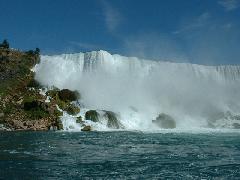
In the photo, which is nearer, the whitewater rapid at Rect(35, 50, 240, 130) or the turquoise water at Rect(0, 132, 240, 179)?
the turquoise water at Rect(0, 132, 240, 179)

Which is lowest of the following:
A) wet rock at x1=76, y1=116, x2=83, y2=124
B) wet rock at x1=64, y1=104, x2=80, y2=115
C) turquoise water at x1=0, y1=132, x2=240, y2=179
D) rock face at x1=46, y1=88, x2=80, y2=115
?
turquoise water at x1=0, y1=132, x2=240, y2=179

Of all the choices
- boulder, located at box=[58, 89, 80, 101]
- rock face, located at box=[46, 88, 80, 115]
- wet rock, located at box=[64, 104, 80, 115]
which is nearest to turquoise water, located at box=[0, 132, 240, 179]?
wet rock, located at box=[64, 104, 80, 115]

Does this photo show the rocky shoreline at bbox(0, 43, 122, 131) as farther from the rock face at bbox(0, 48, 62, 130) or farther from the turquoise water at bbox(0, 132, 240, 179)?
the turquoise water at bbox(0, 132, 240, 179)

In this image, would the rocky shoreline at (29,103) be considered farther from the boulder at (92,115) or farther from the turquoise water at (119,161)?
the turquoise water at (119,161)

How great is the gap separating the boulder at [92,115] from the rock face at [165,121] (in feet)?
32.4

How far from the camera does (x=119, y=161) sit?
2847 cm

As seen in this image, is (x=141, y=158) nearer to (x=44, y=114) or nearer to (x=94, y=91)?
(x=44, y=114)

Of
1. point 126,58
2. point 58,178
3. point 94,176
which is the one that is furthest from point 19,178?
point 126,58

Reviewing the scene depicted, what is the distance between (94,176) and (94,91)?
5752 cm

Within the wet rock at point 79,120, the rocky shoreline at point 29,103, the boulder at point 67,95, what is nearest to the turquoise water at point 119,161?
the rocky shoreline at point 29,103

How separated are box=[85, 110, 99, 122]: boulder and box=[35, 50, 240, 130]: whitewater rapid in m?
1.39

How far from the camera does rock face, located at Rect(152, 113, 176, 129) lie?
7169cm

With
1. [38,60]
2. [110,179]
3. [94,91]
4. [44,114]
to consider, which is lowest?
[110,179]

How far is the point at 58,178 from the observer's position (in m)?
22.9
